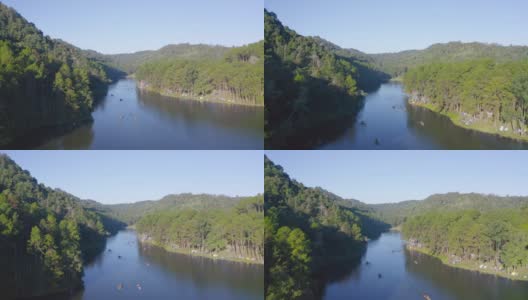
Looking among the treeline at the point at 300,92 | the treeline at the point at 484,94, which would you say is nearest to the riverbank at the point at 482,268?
the treeline at the point at 484,94

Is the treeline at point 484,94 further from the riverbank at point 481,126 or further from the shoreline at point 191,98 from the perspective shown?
the shoreline at point 191,98

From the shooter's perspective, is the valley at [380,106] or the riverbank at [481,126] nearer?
the valley at [380,106]

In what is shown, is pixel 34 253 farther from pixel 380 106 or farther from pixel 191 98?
pixel 191 98

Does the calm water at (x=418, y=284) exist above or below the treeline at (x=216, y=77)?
below

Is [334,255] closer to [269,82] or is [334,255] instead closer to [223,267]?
[223,267]

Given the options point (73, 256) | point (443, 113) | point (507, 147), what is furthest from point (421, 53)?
point (73, 256)
